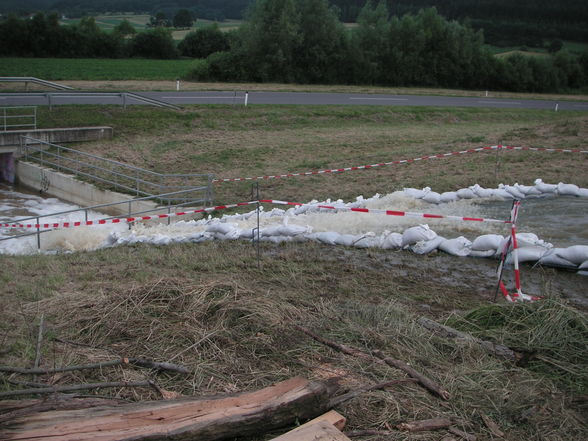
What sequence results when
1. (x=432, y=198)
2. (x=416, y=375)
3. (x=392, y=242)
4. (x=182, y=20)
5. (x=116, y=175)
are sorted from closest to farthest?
1. (x=416, y=375)
2. (x=392, y=242)
3. (x=432, y=198)
4. (x=116, y=175)
5. (x=182, y=20)

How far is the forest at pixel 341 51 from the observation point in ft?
124

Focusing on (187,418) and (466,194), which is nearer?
(187,418)

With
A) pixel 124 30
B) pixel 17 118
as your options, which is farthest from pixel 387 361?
pixel 124 30

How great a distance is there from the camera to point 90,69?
4144 cm

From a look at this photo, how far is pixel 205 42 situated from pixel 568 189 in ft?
163

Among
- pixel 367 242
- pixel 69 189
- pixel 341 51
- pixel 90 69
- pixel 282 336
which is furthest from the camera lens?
pixel 90 69

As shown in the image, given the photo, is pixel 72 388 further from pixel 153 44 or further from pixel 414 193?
pixel 153 44

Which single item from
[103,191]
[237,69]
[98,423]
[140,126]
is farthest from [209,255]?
[237,69]

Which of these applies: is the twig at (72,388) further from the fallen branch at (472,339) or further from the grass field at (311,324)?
the fallen branch at (472,339)

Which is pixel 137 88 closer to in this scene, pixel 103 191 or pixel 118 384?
pixel 103 191

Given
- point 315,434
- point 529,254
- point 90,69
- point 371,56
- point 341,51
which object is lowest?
point 315,434

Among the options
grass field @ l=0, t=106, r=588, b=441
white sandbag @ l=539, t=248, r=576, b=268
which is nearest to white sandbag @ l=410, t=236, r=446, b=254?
grass field @ l=0, t=106, r=588, b=441

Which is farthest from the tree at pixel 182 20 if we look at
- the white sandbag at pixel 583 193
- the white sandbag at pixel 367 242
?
the white sandbag at pixel 367 242

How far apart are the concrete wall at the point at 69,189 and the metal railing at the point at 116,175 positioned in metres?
0.26
